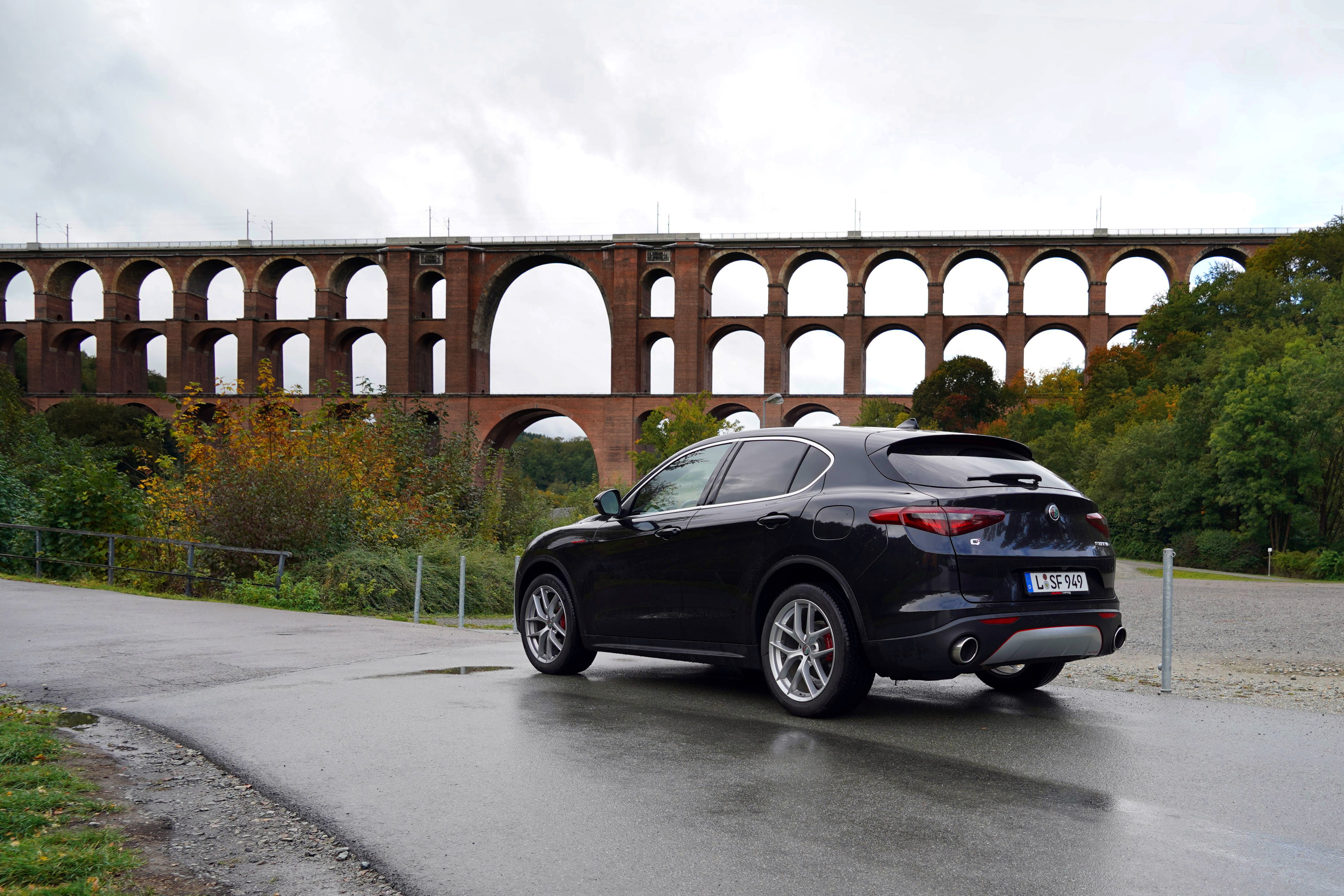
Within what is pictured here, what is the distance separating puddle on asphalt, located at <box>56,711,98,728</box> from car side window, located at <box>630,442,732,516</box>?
313 cm

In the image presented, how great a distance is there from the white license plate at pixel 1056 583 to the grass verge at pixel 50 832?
3853 millimetres

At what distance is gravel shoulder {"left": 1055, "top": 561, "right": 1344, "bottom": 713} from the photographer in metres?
6.63

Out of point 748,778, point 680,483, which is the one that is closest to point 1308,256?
point 680,483

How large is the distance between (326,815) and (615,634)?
2.98m

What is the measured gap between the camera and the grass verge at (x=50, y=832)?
2.75m

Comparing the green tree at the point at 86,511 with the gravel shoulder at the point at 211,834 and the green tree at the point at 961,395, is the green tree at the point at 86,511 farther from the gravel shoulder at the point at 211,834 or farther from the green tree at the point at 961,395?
the green tree at the point at 961,395

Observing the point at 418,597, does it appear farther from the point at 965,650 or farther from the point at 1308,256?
the point at 1308,256

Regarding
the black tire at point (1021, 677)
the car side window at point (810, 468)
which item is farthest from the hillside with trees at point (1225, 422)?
the car side window at point (810, 468)

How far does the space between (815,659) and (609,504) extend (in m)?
1.82

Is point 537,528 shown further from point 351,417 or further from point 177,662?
point 177,662

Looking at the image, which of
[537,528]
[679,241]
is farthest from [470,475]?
[679,241]

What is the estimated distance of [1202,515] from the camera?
142ft

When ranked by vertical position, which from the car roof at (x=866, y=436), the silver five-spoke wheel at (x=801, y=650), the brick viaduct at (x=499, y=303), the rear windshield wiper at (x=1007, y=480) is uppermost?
the brick viaduct at (x=499, y=303)

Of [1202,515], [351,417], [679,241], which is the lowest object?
[1202,515]
